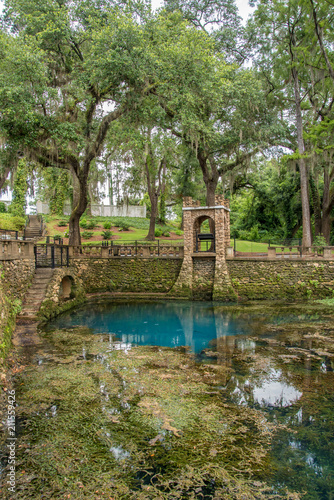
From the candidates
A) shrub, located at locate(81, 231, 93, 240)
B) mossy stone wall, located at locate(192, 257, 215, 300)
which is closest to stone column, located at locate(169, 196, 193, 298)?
mossy stone wall, located at locate(192, 257, 215, 300)

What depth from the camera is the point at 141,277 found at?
19.4 m

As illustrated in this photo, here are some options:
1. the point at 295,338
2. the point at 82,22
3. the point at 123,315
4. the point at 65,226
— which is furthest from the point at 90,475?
the point at 65,226

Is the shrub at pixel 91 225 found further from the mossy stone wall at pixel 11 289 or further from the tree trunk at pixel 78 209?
the mossy stone wall at pixel 11 289

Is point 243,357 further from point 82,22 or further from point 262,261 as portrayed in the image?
point 82,22

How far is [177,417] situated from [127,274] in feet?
47.4

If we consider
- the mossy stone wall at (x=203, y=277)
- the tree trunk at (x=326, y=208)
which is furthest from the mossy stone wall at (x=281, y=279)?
the tree trunk at (x=326, y=208)

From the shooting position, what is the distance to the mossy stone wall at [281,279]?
56.2 ft

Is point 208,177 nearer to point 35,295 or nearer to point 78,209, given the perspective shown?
point 78,209

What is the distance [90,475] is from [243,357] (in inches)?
209

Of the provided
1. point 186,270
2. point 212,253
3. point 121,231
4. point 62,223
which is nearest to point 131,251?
point 186,270

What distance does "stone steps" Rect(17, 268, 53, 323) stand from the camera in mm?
11602

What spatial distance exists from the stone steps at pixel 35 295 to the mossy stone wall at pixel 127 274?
5.27 m

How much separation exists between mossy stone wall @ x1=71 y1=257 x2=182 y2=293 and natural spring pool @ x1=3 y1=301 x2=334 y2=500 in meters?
8.60

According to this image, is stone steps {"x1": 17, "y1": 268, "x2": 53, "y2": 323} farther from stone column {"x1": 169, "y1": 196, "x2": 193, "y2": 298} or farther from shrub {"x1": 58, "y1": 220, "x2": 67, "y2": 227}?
shrub {"x1": 58, "y1": 220, "x2": 67, "y2": 227}
